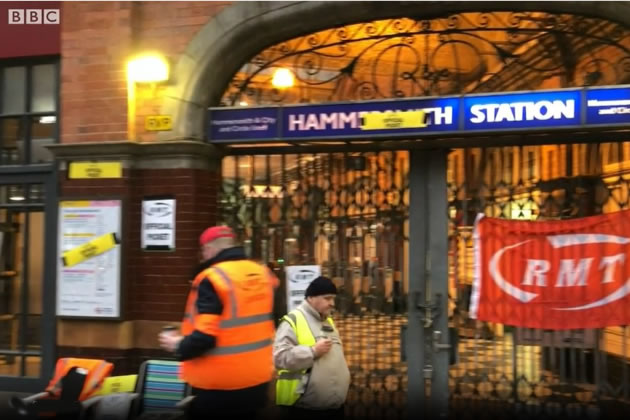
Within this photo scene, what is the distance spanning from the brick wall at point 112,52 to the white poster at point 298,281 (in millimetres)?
1884

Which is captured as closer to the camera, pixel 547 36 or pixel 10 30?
pixel 547 36

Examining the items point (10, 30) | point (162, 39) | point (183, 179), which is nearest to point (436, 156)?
point (183, 179)

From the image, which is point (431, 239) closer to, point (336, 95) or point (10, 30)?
point (336, 95)

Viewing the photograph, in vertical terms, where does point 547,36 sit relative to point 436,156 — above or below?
above

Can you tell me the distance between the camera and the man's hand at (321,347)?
14.1 ft

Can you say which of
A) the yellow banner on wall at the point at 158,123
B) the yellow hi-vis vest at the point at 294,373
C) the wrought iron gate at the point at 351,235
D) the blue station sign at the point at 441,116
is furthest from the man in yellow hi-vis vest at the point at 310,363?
the yellow banner on wall at the point at 158,123

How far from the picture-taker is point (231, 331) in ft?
12.1

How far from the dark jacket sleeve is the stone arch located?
2.83 metres

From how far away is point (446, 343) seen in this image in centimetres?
595

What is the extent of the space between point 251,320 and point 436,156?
9.57 feet

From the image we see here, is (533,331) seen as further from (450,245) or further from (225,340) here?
(225,340)

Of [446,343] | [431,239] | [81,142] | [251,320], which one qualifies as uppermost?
[81,142]

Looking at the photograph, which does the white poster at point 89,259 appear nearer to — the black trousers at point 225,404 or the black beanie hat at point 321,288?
the black beanie hat at point 321,288

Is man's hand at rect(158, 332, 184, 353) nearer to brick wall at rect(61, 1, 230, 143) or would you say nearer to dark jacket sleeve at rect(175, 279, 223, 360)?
dark jacket sleeve at rect(175, 279, 223, 360)
